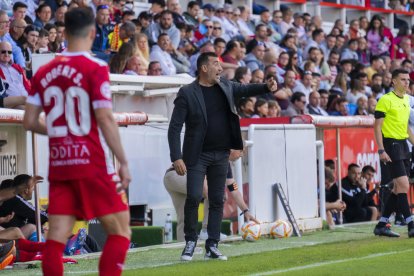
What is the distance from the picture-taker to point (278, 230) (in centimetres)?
1405

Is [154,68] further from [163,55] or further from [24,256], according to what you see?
[24,256]

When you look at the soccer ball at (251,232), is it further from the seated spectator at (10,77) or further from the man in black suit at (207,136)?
the seated spectator at (10,77)

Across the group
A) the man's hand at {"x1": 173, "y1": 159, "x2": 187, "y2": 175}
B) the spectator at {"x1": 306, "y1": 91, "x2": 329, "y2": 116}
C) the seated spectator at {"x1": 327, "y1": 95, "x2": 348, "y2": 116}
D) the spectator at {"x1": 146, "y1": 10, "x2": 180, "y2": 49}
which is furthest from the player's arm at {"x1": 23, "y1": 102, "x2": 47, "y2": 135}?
the seated spectator at {"x1": 327, "y1": 95, "x2": 348, "y2": 116}

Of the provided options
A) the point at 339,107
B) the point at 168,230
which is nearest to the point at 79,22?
the point at 168,230

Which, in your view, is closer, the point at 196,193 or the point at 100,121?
the point at 100,121

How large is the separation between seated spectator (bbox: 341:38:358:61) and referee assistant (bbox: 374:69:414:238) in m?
12.0

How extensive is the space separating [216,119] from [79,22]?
14.5 ft

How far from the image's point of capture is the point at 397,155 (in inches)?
532

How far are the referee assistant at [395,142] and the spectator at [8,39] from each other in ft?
15.5

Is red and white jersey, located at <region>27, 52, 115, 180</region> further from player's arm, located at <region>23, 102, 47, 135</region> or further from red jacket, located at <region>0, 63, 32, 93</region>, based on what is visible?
red jacket, located at <region>0, 63, 32, 93</region>

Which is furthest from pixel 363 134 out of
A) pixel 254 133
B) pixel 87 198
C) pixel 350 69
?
pixel 87 198

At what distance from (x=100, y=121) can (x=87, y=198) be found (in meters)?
0.47

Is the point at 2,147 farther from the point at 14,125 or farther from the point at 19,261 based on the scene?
the point at 19,261

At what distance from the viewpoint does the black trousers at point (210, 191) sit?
1071 cm
